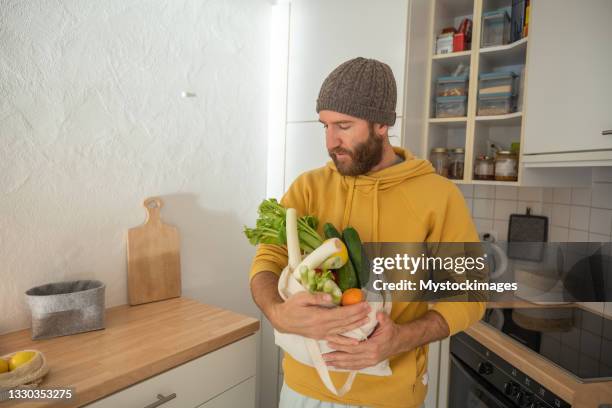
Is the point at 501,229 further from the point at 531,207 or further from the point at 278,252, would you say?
the point at 278,252

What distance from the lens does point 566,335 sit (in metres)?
1.47

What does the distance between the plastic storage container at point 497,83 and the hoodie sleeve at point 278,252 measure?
4.34 feet

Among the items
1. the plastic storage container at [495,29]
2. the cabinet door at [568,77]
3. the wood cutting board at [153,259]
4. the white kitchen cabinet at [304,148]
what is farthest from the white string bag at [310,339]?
the plastic storage container at [495,29]

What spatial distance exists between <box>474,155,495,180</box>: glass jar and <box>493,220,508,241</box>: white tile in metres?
0.35

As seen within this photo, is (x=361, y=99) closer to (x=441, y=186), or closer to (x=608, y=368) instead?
(x=441, y=186)

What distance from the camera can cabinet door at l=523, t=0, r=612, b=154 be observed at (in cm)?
134

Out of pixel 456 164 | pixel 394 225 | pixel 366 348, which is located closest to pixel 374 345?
pixel 366 348

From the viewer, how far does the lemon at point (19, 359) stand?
3.12 feet

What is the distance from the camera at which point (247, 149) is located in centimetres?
208

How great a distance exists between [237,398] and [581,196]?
1727mm

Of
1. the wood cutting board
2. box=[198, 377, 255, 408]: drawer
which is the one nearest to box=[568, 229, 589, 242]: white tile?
box=[198, 377, 255, 408]: drawer

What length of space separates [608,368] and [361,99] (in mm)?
1124

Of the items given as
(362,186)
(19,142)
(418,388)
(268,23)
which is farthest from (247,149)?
(418,388)

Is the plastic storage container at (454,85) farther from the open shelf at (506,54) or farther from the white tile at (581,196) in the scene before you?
the white tile at (581,196)
